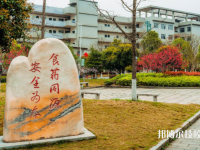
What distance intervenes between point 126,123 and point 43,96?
2.74 meters

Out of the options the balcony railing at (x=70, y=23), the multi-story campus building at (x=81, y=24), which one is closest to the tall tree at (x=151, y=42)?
the multi-story campus building at (x=81, y=24)

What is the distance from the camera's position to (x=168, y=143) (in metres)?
5.38

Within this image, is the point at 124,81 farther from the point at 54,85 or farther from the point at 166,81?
the point at 54,85

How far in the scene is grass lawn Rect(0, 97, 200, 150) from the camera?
476 cm

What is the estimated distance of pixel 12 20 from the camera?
25.1 feet

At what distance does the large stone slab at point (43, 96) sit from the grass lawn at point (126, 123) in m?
0.40

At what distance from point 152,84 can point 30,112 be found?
58.9 ft

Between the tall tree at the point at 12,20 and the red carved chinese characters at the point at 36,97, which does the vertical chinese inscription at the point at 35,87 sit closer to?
the red carved chinese characters at the point at 36,97

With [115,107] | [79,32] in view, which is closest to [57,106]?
[115,107]

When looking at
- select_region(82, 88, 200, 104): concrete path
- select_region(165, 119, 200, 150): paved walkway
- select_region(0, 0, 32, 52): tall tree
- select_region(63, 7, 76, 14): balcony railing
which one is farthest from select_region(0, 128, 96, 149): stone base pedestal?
select_region(63, 7, 76, 14): balcony railing

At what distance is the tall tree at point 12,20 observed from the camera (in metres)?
6.78

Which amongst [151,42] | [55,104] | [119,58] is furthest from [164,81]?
[55,104]

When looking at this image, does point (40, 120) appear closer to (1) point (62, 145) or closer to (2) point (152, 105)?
(1) point (62, 145)

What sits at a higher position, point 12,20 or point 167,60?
point 12,20
